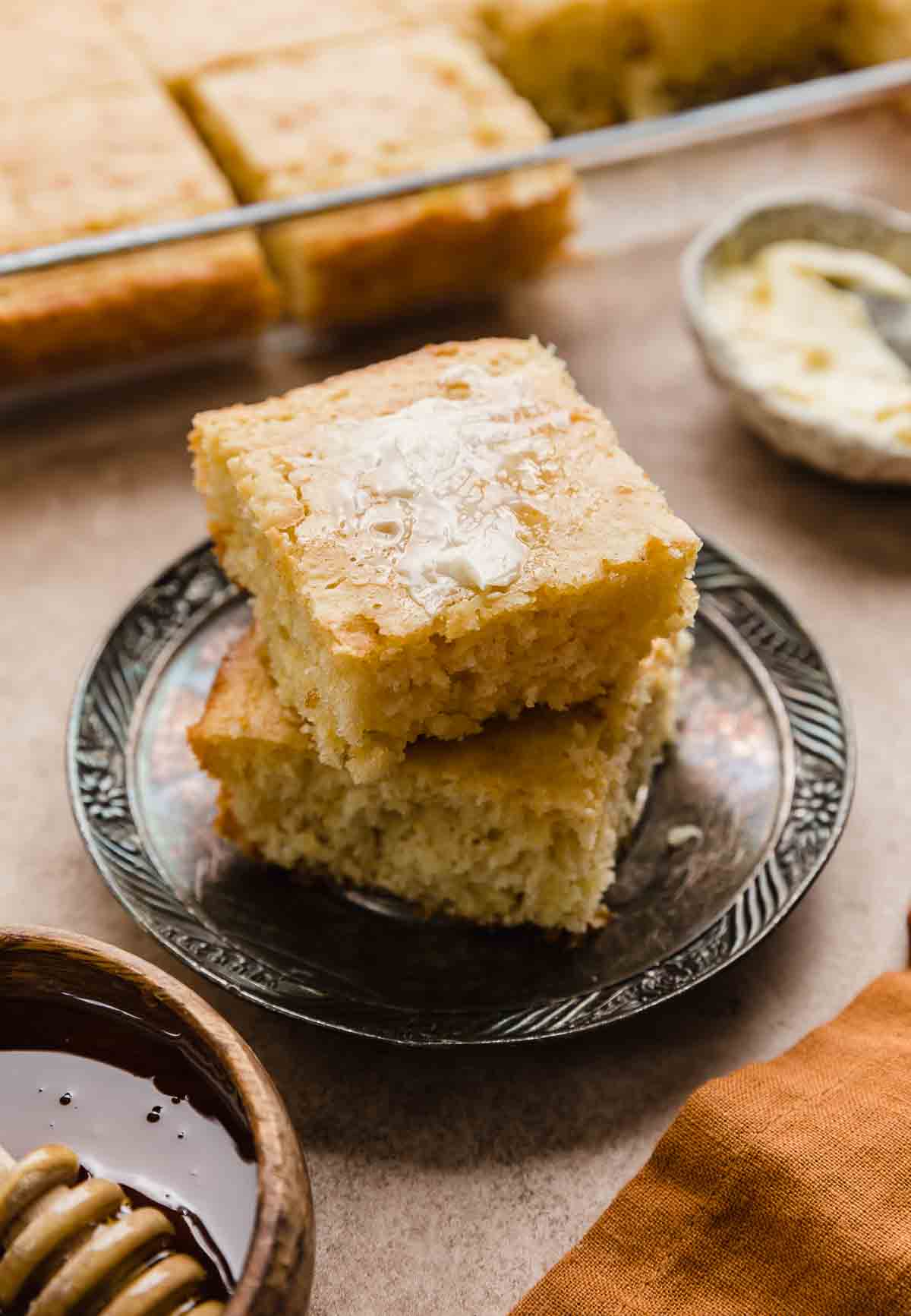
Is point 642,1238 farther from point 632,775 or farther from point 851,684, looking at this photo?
point 851,684

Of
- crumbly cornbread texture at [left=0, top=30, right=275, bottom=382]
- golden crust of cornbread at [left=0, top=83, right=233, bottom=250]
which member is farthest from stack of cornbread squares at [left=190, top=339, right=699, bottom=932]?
golden crust of cornbread at [left=0, top=83, right=233, bottom=250]

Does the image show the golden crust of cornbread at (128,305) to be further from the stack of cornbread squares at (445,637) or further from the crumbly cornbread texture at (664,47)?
the crumbly cornbread texture at (664,47)

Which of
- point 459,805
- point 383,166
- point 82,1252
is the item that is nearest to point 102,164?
point 383,166

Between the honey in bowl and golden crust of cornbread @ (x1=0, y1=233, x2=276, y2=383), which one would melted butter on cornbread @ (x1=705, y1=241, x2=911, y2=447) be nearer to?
golden crust of cornbread @ (x1=0, y1=233, x2=276, y2=383)

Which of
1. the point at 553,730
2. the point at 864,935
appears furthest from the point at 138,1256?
the point at 864,935

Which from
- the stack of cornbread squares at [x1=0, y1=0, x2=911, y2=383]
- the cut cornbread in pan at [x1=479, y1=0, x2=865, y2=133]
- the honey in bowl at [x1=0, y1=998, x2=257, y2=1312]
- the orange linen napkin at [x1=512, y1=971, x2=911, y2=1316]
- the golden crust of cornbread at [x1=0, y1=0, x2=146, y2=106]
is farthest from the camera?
the cut cornbread in pan at [x1=479, y1=0, x2=865, y2=133]

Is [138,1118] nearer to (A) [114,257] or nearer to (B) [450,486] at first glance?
(B) [450,486]
